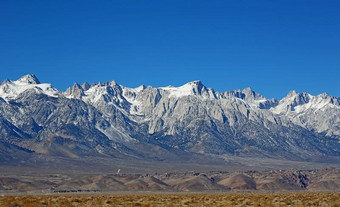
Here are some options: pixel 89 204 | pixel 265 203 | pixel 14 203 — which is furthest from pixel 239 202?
pixel 14 203

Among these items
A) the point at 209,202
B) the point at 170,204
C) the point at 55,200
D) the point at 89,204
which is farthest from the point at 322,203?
the point at 55,200

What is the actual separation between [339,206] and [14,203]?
29811 mm

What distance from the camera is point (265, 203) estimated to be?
52812 mm

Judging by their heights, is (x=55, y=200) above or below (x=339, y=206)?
below

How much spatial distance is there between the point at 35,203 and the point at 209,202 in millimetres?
16574

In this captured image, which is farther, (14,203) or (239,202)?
(239,202)

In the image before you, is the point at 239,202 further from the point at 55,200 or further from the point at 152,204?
the point at 55,200

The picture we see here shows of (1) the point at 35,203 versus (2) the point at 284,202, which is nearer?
(1) the point at 35,203

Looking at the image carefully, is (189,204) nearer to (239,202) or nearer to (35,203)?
(239,202)

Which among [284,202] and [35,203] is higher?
[284,202]

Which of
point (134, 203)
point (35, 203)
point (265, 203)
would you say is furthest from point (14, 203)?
point (265, 203)

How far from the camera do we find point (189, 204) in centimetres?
5181

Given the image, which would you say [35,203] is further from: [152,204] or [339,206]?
[339,206]

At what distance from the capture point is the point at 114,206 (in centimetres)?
5012
